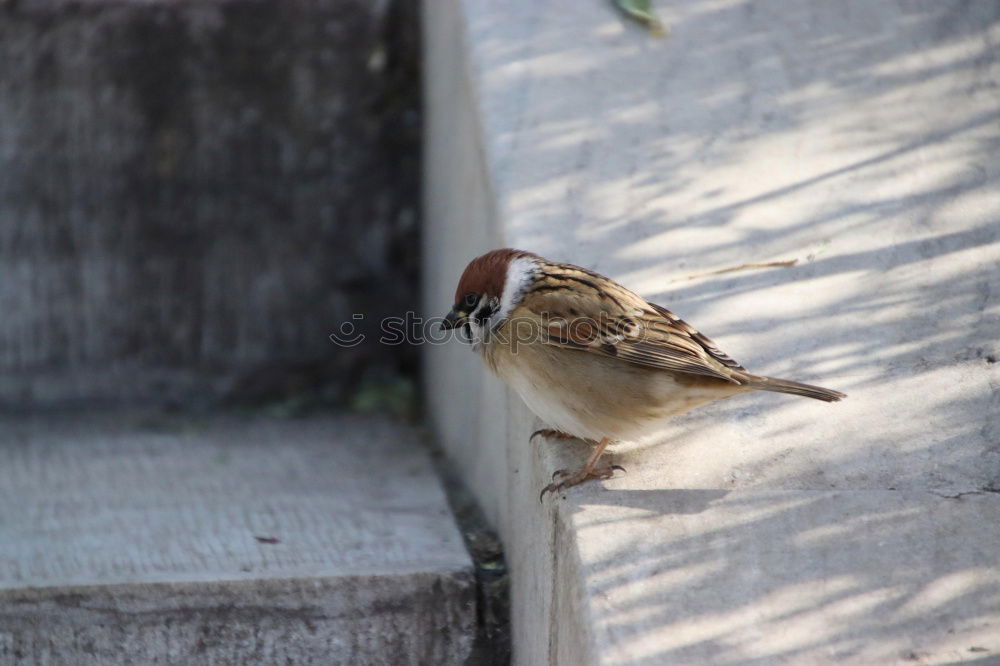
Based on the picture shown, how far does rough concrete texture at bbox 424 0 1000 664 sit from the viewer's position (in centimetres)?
216

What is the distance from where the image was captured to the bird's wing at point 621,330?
8.41 feet

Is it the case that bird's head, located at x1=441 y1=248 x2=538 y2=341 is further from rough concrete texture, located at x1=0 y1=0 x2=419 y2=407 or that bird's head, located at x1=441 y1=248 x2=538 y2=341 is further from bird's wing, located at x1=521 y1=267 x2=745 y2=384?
rough concrete texture, located at x1=0 y1=0 x2=419 y2=407

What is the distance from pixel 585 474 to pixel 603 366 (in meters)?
0.28

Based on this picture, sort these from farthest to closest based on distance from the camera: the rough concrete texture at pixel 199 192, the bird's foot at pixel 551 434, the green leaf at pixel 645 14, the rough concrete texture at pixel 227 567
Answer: the rough concrete texture at pixel 199 192, the green leaf at pixel 645 14, the bird's foot at pixel 551 434, the rough concrete texture at pixel 227 567

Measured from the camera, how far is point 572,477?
2.52m

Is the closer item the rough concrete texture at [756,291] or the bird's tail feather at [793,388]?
the rough concrete texture at [756,291]

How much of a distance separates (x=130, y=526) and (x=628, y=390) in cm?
160

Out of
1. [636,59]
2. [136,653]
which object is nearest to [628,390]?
[136,653]

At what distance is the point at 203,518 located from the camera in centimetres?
324

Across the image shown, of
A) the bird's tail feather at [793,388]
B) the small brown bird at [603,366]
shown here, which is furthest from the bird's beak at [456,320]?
the bird's tail feather at [793,388]

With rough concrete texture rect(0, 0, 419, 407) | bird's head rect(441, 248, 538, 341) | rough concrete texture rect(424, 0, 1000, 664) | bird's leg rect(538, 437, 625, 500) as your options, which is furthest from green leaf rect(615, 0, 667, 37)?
bird's leg rect(538, 437, 625, 500)

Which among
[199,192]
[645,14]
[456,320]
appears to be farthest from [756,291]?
[199,192]

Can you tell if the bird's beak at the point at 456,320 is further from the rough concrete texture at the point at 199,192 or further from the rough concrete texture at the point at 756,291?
the rough concrete texture at the point at 199,192

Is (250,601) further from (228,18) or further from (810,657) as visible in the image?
(228,18)
